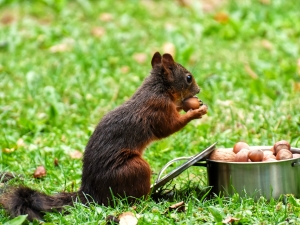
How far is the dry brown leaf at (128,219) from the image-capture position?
3998 millimetres

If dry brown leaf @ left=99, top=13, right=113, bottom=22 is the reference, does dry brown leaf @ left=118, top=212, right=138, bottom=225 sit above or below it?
below

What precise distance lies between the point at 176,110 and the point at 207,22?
4869 millimetres

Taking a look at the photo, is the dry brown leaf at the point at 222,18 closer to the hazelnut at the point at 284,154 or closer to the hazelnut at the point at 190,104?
the hazelnut at the point at 190,104

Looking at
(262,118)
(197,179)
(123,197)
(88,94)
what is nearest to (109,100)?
(88,94)

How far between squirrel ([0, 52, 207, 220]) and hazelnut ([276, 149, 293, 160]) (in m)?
0.61

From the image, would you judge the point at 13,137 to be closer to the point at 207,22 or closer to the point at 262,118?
the point at 262,118

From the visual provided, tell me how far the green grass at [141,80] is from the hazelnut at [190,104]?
1.79ft

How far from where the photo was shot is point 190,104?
15.8 feet

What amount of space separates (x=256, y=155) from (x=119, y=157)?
884mm

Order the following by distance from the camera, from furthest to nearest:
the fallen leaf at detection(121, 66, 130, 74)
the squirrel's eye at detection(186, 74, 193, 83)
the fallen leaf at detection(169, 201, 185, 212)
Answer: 1. the fallen leaf at detection(121, 66, 130, 74)
2. the squirrel's eye at detection(186, 74, 193, 83)
3. the fallen leaf at detection(169, 201, 185, 212)

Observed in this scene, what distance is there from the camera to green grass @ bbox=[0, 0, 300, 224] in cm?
457

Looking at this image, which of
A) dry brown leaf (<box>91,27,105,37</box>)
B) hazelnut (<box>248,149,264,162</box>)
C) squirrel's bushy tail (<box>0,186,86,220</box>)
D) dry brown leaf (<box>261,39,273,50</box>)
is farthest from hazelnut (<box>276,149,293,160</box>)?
dry brown leaf (<box>91,27,105,37</box>)

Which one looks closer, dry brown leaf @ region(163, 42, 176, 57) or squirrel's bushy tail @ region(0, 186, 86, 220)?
squirrel's bushy tail @ region(0, 186, 86, 220)

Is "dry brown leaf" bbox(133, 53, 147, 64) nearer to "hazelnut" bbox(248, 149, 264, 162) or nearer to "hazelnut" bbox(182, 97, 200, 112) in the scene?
"hazelnut" bbox(182, 97, 200, 112)
